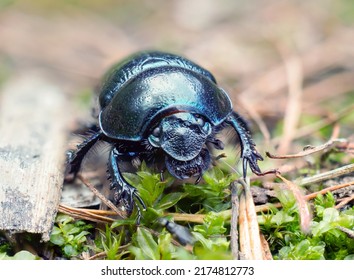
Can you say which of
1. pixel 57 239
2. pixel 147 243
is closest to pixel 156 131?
pixel 147 243

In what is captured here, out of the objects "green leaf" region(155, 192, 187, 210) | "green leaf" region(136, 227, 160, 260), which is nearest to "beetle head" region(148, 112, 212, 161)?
"green leaf" region(155, 192, 187, 210)

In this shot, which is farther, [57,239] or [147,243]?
[57,239]

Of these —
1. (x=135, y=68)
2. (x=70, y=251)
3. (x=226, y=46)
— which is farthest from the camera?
(x=226, y=46)

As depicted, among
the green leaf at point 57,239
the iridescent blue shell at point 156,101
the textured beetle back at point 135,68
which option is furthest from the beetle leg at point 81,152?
the green leaf at point 57,239

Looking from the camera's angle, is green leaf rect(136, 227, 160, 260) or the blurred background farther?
the blurred background

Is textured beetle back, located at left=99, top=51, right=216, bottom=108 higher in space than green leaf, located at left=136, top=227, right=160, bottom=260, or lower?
higher

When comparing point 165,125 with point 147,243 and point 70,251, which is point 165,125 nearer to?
point 147,243

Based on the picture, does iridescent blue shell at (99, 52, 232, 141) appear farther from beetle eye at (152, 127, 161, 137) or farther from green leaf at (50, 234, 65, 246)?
green leaf at (50, 234, 65, 246)

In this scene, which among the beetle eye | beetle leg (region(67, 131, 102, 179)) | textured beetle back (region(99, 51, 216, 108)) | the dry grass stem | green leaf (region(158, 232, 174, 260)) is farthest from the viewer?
textured beetle back (region(99, 51, 216, 108))
